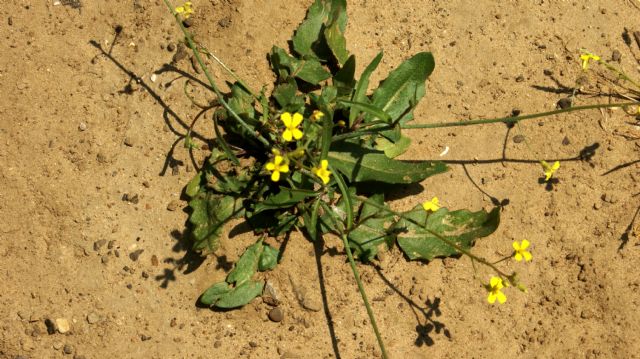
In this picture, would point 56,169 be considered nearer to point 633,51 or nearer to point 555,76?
point 555,76

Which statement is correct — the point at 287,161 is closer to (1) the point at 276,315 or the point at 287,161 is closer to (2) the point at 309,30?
(1) the point at 276,315

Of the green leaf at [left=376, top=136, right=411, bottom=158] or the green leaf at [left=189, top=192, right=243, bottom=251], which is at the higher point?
the green leaf at [left=189, top=192, right=243, bottom=251]

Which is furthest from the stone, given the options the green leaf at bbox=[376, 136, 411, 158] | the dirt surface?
the green leaf at bbox=[376, 136, 411, 158]

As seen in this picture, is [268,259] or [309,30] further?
[309,30]

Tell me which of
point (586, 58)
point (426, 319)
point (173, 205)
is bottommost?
point (426, 319)

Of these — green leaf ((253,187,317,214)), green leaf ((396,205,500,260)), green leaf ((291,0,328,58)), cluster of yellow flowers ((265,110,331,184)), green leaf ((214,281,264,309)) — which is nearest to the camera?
cluster of yellow flowers ((265,110,331,184))

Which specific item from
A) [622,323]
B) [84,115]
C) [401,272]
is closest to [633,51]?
[622,323]

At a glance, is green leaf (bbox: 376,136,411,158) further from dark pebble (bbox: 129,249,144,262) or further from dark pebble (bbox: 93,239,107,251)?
dark pebble (bbox: 93,239,107,251)

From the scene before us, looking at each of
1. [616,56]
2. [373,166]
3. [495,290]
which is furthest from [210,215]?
[616,56]
